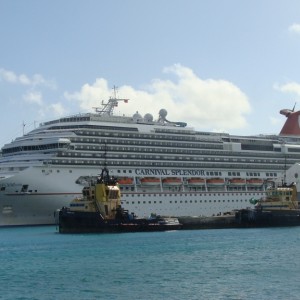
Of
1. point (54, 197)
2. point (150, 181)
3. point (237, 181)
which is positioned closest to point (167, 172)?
point (150, 181)

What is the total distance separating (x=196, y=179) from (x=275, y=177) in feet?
47.2

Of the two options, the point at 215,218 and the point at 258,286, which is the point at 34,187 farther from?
the point at 258,286

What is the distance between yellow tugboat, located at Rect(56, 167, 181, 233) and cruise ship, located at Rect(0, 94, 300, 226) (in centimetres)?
896

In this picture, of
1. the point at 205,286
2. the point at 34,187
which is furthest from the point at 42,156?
the point at 205,286

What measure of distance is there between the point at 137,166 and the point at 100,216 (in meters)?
18.9

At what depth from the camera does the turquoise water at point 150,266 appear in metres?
34.6

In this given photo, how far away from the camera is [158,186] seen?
87688 mm

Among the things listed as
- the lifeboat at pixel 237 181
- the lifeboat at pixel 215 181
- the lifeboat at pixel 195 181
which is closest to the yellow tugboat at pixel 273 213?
the lifeboat at pixel 195 181

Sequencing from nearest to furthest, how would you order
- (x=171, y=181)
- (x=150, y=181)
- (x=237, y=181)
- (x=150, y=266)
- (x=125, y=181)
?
(x=150, y=266)
(x=125, y=181)
(x=150, y=181)
(x=171, y=181)
(x=237, y=181)

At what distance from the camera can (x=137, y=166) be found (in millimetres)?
87562

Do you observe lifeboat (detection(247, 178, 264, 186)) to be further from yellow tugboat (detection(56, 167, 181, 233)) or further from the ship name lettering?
yellow tugboat (detection(56, 167, 181, 233))

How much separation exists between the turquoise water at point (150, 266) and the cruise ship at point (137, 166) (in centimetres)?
1375

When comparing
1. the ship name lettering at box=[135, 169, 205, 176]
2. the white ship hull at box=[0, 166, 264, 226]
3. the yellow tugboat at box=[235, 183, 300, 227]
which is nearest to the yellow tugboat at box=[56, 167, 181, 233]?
the white ship hull at box=[0, 166, 264, 226]

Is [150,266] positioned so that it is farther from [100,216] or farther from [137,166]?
[137,166]
